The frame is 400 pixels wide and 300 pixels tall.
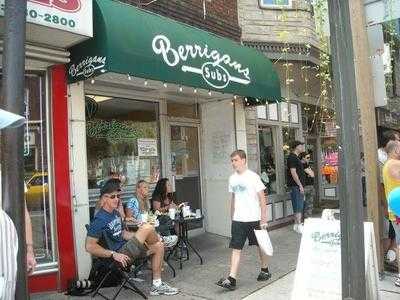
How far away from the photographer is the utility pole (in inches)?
239

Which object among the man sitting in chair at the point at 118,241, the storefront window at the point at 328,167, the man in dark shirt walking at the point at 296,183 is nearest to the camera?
the man sitting in chair at the point at 118,241

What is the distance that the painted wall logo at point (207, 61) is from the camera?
6305mm

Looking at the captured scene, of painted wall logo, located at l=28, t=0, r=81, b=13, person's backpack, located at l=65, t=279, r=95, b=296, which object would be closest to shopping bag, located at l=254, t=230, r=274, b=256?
person's backpack, located at l=65, t=279, r=95, b=296

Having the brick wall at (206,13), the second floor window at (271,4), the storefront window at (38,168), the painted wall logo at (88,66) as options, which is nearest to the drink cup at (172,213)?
the storefront window at (38,168)

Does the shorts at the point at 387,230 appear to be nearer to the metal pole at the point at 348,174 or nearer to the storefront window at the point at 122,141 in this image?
the metal pole at the point at 348,174

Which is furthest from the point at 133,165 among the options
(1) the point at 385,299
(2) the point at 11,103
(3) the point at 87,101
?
(2) the point at 11,103

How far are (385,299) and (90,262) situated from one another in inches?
139

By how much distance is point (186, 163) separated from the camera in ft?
29.4

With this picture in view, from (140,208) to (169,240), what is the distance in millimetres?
665

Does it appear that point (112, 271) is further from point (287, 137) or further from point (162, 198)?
point (287, 137)

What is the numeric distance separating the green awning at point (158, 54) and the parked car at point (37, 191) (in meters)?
1.29

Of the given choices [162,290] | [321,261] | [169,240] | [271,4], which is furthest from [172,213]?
[271,4]

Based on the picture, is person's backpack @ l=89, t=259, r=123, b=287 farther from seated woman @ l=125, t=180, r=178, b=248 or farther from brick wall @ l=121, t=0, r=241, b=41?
brick wall @ l=121, t=0, r=241, b=41

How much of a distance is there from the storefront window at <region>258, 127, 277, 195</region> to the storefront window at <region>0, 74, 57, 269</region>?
17.2 ft
